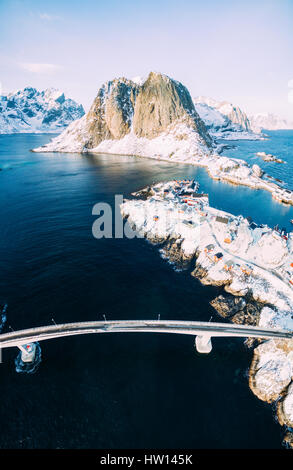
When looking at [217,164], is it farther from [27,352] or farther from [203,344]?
[27,352]

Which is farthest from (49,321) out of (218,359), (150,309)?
(218,359)

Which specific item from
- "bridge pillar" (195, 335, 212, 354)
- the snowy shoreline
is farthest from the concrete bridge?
the snowy shoreline

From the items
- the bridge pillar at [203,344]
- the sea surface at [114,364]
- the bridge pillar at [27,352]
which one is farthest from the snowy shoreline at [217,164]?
the bridge pillar at [27,352]

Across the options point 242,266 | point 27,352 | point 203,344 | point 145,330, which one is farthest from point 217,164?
point 27,352

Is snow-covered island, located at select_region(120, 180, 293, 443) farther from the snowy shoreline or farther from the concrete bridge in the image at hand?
the snowy shoreline

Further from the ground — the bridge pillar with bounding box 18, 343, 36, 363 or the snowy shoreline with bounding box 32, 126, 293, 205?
the snowy shoreline with bounding box 32, 126, 293, 205

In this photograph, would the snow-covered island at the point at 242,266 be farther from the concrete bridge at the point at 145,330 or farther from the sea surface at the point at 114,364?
the concrete bridge at the point at 145,330

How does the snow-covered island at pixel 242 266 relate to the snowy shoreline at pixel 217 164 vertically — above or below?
below
